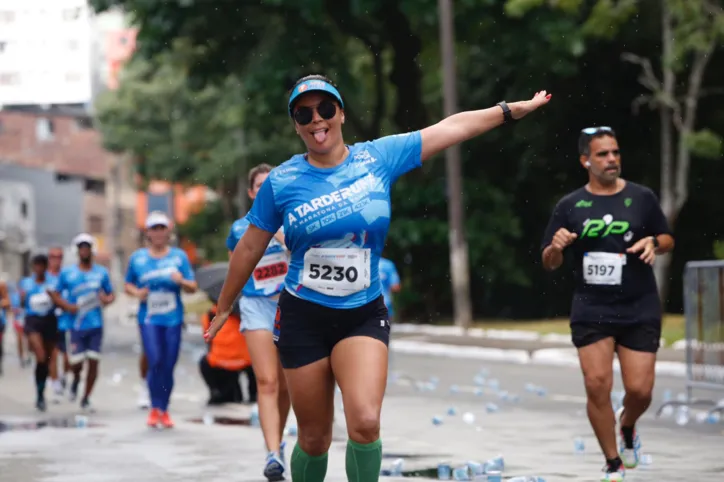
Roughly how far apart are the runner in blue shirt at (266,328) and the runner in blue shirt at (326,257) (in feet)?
9.71

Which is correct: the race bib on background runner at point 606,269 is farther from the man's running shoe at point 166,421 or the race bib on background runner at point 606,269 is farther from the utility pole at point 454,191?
the utility pole at point 454,191

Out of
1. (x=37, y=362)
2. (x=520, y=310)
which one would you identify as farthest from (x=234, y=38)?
(x=37, y=362)

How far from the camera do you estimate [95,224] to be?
4003 inches

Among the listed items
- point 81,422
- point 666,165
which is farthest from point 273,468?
point 666,165

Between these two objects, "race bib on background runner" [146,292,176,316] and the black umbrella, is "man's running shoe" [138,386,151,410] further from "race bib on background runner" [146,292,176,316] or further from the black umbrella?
"race bib on background runner" [146,292,176,316]

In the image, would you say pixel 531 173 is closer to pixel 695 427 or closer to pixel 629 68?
pixel 629 68

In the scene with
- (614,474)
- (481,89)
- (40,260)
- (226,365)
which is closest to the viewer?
(614,474)

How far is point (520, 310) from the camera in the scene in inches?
1490

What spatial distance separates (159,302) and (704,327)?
480 cm

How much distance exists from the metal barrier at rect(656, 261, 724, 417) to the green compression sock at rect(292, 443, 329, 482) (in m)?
7.23

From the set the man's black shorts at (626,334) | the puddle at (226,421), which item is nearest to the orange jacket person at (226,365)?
the puddle at (226,421)

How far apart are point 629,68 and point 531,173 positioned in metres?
3.31

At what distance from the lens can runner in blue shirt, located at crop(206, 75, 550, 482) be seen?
6453 mm

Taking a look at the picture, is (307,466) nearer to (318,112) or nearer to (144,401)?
(318,112)
